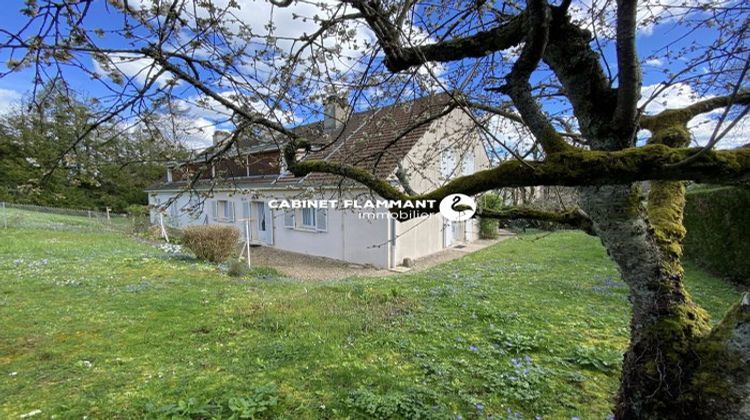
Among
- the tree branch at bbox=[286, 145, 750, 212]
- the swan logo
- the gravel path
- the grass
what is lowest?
the gravel path

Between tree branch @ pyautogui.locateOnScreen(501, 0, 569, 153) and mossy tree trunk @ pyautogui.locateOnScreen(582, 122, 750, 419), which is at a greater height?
tree branch @ pyautogui.locateOnScreen(501, 0, 569, 153)

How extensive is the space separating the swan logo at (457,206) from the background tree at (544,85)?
104 millimetres

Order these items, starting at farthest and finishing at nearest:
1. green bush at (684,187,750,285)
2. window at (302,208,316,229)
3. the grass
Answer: window at (302,208,316,229) → green bush at (684,187,750,285) → the grass

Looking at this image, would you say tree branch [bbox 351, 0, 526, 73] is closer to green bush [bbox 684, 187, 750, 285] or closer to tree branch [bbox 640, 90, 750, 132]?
tree branch [bbox 640, 90, 750, 132]

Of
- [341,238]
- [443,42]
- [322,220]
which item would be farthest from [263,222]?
[443,42]

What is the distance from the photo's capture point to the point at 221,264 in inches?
385

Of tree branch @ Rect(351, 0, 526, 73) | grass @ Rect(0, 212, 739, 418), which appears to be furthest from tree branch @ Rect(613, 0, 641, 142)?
grass @ Rect(0, 212, 739, 418)

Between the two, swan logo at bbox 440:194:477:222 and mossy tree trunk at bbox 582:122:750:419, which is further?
swan logo at bbox 440:194:477:222

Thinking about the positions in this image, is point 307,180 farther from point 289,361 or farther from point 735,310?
point 735,310

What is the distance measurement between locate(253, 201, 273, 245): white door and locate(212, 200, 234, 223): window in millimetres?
2470

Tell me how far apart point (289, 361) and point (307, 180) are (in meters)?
8.18

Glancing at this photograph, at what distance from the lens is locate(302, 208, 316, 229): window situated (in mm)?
12289

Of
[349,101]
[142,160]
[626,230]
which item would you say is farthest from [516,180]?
[142,160]

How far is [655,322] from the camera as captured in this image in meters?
1.88
